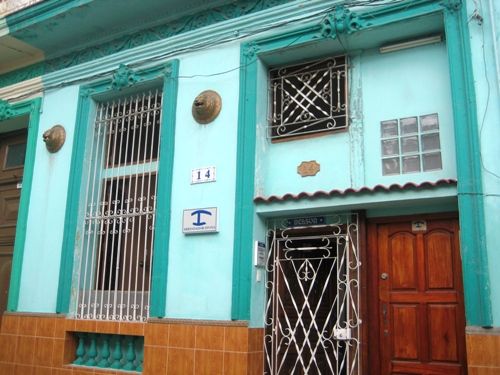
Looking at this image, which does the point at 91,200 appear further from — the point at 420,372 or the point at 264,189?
the point at 420,372

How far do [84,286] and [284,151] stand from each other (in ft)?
9.50

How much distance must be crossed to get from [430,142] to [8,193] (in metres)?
5.99

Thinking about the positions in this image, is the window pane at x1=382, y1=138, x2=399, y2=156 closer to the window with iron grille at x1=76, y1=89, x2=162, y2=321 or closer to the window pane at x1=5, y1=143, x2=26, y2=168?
the window with iron grille at x1=76, y1=89, x2=162, y2=321

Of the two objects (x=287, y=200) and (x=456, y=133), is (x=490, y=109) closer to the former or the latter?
(x=456, y=133)

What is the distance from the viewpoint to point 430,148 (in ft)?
16.7

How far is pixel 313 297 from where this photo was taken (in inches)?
212

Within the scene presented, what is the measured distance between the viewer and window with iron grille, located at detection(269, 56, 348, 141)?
221 inches

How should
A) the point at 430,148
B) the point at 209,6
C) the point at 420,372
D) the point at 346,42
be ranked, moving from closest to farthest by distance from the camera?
the point at 420,372
the point at 430,148
the point at 346,42
the point at 209,6

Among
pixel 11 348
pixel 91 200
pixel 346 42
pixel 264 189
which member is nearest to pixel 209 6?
pixel 346 42

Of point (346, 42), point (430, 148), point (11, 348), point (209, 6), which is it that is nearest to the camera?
point (430, 148)

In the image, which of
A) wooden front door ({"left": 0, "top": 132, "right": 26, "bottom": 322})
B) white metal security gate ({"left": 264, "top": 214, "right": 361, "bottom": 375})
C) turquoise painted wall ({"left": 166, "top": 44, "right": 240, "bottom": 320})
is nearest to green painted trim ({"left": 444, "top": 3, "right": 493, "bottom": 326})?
white metal security gate ({"left": 264, "top": 214, "right": 361, "bottom": 375})

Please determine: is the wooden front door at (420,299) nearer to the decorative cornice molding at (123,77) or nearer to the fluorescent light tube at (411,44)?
the fluorescent light tube at (411,44)

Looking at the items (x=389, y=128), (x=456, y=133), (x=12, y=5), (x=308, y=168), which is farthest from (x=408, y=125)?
(x=12, y=5)

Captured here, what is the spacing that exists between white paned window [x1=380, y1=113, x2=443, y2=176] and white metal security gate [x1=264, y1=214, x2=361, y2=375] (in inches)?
26.1
